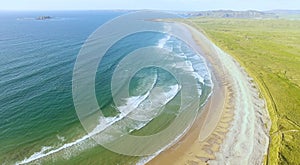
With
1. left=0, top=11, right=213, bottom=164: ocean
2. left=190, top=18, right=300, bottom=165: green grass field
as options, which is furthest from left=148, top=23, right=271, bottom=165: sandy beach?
left=0, top=11, right=213, bottom=164: ocean

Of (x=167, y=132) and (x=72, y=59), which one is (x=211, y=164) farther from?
(x=72, y=59)

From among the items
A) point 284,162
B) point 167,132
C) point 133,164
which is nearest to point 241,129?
point 284,162

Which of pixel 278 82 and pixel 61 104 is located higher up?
pixel 61 104

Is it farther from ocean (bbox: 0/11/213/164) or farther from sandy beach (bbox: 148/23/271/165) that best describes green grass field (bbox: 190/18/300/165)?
ocean (bbox: 0/11/213/164)

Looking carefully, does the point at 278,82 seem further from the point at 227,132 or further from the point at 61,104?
the point at 61,104

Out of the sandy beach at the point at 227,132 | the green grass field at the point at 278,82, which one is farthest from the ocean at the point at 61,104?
the green grass field at the point at 278,82

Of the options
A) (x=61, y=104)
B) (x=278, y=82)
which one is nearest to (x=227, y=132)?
(x=61, y=104)

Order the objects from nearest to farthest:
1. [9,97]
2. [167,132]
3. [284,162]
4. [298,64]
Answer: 1. [284,162]
2. [167,132]
3. [9,97]
4. [298,64]

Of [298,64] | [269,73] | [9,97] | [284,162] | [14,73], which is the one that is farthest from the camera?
[298,64]
